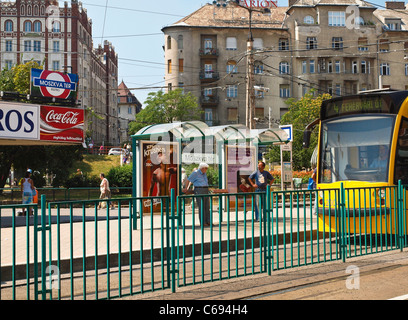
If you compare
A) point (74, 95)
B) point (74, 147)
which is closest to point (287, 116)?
point (74, 147)

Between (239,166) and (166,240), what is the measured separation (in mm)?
11970

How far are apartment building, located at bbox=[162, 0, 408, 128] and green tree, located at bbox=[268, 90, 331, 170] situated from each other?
21.2 feet

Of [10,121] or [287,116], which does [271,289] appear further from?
[287,116]

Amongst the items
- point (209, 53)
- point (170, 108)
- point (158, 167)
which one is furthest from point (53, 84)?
point (209, 53)

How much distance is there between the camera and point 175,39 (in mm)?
70188

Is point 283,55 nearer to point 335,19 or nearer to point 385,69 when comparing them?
point 335,19

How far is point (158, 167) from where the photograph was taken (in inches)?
619

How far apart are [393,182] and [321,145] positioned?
2.12 metres

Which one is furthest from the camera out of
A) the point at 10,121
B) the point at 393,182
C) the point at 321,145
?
the point at 10,121

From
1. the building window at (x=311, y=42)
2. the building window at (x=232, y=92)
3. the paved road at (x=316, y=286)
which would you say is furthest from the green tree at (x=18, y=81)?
the building window at (x=311, y=42)

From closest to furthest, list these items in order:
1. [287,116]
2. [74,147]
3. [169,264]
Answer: [169,264] → [74,147] → [287,116]

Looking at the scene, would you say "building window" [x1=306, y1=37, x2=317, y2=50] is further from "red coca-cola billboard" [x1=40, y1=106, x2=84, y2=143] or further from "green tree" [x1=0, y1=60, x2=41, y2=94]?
"red coca-cola billboard" [x1=40, y1=106, x2=84, y2=143]

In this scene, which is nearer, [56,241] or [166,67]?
[56,241]

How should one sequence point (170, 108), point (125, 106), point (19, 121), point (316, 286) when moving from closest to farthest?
1. point (316, 286)
2. point (19, 121)
3. point (170, 108)
4. point (125, 106)
